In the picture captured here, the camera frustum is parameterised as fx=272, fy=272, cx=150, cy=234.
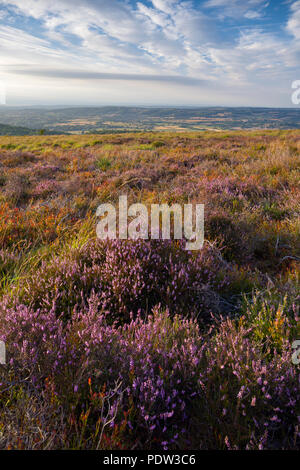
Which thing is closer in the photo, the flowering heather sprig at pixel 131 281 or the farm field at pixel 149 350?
the farm field at pixel 149 350

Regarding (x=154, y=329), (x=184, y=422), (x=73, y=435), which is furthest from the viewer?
(x=154, y=329)

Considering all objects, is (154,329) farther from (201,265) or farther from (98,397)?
(201,265)

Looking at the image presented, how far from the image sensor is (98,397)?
151cm

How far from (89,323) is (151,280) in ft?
2.81

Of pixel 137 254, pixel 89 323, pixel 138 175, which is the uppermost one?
pixel 138 175

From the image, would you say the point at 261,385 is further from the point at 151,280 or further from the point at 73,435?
the point at 151,280

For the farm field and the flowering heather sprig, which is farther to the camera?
the flowering heather sprig

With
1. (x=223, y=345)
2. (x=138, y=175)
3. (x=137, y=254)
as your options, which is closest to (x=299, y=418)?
(x=223, y=345)

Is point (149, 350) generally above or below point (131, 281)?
below

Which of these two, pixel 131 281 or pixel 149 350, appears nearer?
pixel 149 350

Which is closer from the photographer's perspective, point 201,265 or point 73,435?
point 73,435
